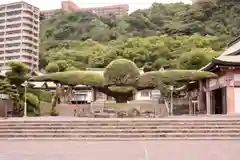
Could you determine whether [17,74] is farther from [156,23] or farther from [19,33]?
[19,33]

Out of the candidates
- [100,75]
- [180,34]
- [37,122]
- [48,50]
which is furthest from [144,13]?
[37,122]

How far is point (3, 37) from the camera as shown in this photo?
94062 millimetres

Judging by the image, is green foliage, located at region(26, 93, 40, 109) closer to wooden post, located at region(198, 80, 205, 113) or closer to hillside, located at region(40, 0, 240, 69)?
wooden post, located at region(198, 80, 205, 113)

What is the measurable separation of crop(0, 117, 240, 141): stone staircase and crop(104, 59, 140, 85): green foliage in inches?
389

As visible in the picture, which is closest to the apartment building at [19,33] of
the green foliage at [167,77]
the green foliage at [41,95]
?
the green foliage at [41,95]

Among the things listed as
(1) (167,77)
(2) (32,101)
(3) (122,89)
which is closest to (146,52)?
(2) (32,101)

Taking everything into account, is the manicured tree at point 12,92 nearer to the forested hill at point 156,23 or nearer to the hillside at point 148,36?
the hillside at point 148,36

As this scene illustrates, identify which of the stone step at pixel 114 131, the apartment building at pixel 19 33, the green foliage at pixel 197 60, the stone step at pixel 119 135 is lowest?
the stone step at pixel 119 135

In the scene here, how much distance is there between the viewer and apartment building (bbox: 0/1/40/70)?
88562 millimetres

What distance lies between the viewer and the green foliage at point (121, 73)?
2859 centimetres

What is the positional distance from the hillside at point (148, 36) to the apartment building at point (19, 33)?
3222 mm

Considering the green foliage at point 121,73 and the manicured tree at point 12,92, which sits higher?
the green foliage at point 121,73

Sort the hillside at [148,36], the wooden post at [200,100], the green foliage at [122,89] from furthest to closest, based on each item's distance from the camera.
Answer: the hillside at [148,36] → the wooden post at [200,100] → the green foliage at [122,89]

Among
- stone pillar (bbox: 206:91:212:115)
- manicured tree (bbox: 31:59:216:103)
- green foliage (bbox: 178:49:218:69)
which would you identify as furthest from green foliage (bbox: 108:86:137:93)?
green foliage (bbox: 178:49:218:69)
